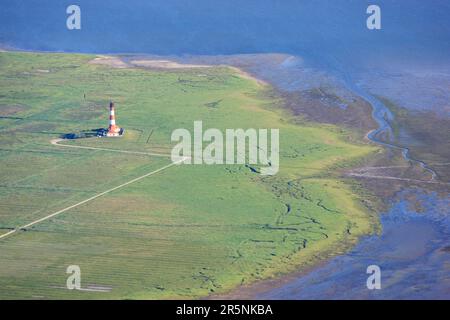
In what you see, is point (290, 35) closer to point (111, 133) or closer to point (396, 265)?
point (111, 133)

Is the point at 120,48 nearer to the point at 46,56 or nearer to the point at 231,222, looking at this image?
the point at 46,56

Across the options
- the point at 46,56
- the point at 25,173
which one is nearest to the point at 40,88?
the point at 46,56

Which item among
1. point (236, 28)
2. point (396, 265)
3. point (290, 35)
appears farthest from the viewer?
point (236, 28)

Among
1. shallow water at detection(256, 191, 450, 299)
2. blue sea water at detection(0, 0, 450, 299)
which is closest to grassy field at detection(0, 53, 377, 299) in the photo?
shallow water at detection(256, 191, 450, 299)

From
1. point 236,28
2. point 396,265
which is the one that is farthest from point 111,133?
point 236,28

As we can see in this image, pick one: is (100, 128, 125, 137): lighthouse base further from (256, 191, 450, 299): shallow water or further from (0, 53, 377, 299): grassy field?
(256, 191, 450, 299): shallow water
